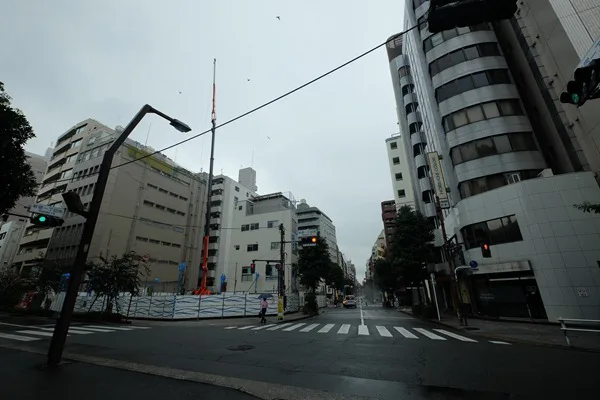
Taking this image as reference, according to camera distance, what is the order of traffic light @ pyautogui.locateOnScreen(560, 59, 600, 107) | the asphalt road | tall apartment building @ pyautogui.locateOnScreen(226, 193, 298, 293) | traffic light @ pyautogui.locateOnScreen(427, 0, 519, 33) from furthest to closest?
tall apartment building @ pyautogui.locateOnScreen(226, 193, 298, 293) → traffic light @ pyautogui.locateOnScreen(560, 59, 600, 107) → the asphalt road → traffic light @ pyautogui.locateOnScreen(427, 0, 519, 33)

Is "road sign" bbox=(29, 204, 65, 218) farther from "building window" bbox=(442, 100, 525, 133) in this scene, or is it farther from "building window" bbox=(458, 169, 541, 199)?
"building window" bbox=(442, 100, 525, 133)

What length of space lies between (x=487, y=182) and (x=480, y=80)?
31.3ft

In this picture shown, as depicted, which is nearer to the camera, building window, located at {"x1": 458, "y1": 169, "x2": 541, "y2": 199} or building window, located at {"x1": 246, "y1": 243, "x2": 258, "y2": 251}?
building window, located at {"x1": 458, "y1": 169, "x2": 541, "y2": 199}

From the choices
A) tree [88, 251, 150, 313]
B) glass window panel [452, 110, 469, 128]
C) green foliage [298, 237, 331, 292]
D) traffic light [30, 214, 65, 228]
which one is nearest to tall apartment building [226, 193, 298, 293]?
green foliage [298, 237, 331, 292]

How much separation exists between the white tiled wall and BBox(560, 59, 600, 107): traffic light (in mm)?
12524

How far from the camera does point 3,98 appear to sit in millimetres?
16219

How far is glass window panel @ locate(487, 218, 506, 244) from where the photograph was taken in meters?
19.0

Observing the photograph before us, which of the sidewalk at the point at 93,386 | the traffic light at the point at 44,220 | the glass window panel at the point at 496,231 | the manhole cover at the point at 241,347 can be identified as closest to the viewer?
the sidewalk at the point at 93,386

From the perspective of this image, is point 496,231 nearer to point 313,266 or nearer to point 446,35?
point 446,35

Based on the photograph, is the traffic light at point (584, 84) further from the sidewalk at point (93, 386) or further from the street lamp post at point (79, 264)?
the street lamp post at point (79, 264)

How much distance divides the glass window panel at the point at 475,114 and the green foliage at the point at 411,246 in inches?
424

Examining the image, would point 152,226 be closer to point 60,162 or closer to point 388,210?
point 60,162

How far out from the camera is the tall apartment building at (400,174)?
53.3 metres

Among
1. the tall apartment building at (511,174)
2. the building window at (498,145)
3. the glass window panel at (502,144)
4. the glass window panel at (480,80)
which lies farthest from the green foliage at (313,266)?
the glass window panel at (480,80)
